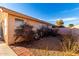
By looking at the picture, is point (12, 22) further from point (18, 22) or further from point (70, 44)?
point (70, 44)

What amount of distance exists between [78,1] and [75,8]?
835mm

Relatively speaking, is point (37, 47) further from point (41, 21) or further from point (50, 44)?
point (41, 21)

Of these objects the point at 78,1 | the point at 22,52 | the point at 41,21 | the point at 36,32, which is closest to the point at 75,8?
the point at 78,1

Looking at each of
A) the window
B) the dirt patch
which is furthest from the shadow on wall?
the window

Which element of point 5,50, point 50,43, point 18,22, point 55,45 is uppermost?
point 18,22

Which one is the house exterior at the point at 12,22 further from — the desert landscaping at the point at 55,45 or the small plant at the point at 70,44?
the small plant at the point at 70,44

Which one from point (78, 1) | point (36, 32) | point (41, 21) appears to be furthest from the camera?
point (36, 32)

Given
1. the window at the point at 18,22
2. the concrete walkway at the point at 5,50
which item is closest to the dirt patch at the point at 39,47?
the concrete walkway at the point at 5,50

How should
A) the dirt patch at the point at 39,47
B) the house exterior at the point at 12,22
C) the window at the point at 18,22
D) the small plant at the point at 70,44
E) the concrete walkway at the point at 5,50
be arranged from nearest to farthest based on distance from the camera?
the concrete walkway at the point at 5,50
the dirt patch at the point at 39,47
the small plant at the point at 70,44
the house exterior at the point at 12,22
the window at the point at 18,22

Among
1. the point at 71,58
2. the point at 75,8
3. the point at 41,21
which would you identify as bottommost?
the point at 71,58

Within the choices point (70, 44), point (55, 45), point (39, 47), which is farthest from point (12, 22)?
point (70, 44)

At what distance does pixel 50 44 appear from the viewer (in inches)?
402

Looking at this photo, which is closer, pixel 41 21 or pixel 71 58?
pixel 71 58

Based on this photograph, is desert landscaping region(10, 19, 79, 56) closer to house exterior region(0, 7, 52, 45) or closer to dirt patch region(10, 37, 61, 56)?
dirt patch region(10, 37, 61, 56)
